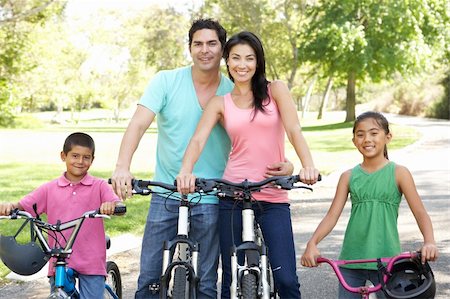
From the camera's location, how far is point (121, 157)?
4.07 metres

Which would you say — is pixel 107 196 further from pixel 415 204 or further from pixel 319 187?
pixel 319 187

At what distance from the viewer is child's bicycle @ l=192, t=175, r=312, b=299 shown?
11.9ft

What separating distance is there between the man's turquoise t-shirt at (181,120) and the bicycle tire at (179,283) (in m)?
0.81

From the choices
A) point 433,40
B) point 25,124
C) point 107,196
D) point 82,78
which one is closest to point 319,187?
point 107,196

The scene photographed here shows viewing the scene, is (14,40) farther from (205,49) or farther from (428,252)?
(428,252)

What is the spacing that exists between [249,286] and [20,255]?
127 cm

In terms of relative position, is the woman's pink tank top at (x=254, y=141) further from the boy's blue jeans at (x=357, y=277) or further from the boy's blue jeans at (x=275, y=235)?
the boy's blue jeans at (x=357, y=277)

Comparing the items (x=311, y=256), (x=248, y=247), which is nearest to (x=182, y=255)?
(x=248, y=247)

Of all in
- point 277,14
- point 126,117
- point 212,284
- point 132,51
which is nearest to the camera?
point 212,284

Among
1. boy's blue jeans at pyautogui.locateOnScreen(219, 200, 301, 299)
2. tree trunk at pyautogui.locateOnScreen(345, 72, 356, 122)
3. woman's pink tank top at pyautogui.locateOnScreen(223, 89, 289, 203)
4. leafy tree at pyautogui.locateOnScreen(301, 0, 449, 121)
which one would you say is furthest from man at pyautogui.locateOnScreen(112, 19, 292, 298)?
tree trunk at pyautogui.locateOnScreen(345, 72, 356, 122)

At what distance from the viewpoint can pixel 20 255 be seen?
3.99m

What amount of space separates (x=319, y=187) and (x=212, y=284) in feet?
34.0

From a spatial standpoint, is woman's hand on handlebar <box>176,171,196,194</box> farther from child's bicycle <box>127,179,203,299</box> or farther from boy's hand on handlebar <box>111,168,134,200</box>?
boy's hand on handlebar <box>111,168,134,200</box>

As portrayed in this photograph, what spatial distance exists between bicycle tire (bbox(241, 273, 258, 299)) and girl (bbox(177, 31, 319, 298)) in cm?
48
